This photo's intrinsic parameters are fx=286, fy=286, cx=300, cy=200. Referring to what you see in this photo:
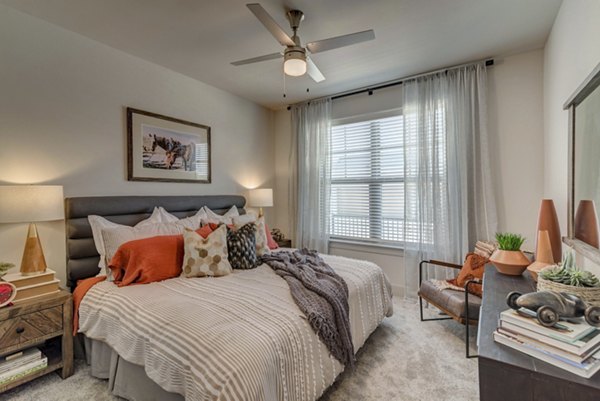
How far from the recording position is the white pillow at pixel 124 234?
2.40 meters

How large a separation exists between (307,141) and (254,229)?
6.52 feet

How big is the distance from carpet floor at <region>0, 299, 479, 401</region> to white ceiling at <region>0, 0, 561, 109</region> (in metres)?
2.78

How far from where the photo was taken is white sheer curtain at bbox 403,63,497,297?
3.13m

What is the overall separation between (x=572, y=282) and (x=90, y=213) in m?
3.32

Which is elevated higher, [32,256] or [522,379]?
[32,256]

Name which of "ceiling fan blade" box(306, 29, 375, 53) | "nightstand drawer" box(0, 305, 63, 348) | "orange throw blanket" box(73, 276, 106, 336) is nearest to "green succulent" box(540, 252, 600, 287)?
"ceiling fan blade" box(306, 29, 375, 53)

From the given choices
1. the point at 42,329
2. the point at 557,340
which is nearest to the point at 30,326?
the point at 42,329

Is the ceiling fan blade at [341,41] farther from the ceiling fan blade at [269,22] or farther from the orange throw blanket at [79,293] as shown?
the orange throw blanket at [79,293]

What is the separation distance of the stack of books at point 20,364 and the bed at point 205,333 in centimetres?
28

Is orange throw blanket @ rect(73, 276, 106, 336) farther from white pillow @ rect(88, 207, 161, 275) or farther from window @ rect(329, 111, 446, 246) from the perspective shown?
window @ rect(329, 111, 446, 246)

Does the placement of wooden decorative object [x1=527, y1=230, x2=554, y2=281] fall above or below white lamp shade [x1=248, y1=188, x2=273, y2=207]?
below

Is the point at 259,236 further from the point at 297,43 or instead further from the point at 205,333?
the point at 297,43

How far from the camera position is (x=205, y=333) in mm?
1443

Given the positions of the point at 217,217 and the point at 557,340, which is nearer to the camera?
the point at 557,340
